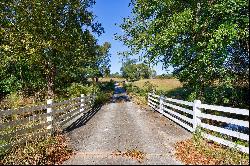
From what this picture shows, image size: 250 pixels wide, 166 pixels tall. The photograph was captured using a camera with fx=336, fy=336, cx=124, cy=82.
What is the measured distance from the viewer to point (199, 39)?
18.5 meters

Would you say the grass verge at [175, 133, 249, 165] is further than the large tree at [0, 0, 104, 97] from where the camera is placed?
No

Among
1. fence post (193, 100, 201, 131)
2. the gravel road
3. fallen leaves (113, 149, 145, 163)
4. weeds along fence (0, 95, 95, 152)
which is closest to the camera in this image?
the gravel road

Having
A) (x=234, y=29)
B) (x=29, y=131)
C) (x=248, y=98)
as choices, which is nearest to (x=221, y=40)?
(x=234, y=29)

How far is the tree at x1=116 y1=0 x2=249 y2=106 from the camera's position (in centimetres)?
1529

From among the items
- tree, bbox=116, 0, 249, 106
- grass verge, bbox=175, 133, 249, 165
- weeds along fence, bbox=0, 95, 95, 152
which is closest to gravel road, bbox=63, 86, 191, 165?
grass verge, bbox=175, 133, 249, 165

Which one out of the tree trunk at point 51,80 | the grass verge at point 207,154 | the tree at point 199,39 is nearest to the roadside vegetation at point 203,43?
the tree at point 199,39

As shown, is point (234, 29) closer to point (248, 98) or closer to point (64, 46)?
point (248, 98)

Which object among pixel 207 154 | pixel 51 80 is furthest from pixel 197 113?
pixel 51 80

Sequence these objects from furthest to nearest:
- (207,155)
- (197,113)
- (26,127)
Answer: (197,113) → (26,127) → (207,155)

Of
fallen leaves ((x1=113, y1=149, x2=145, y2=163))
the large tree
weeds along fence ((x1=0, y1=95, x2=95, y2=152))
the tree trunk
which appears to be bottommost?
fallen leaves ((x1=113, y1=149, x2=145, y2=163))

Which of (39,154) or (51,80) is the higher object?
(51,80)

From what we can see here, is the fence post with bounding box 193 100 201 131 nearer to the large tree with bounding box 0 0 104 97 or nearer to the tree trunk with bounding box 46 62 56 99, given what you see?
the large tree with bounding box 0 0 104 97

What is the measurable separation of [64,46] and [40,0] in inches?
152

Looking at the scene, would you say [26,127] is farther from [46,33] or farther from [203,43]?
A: [46,33]
